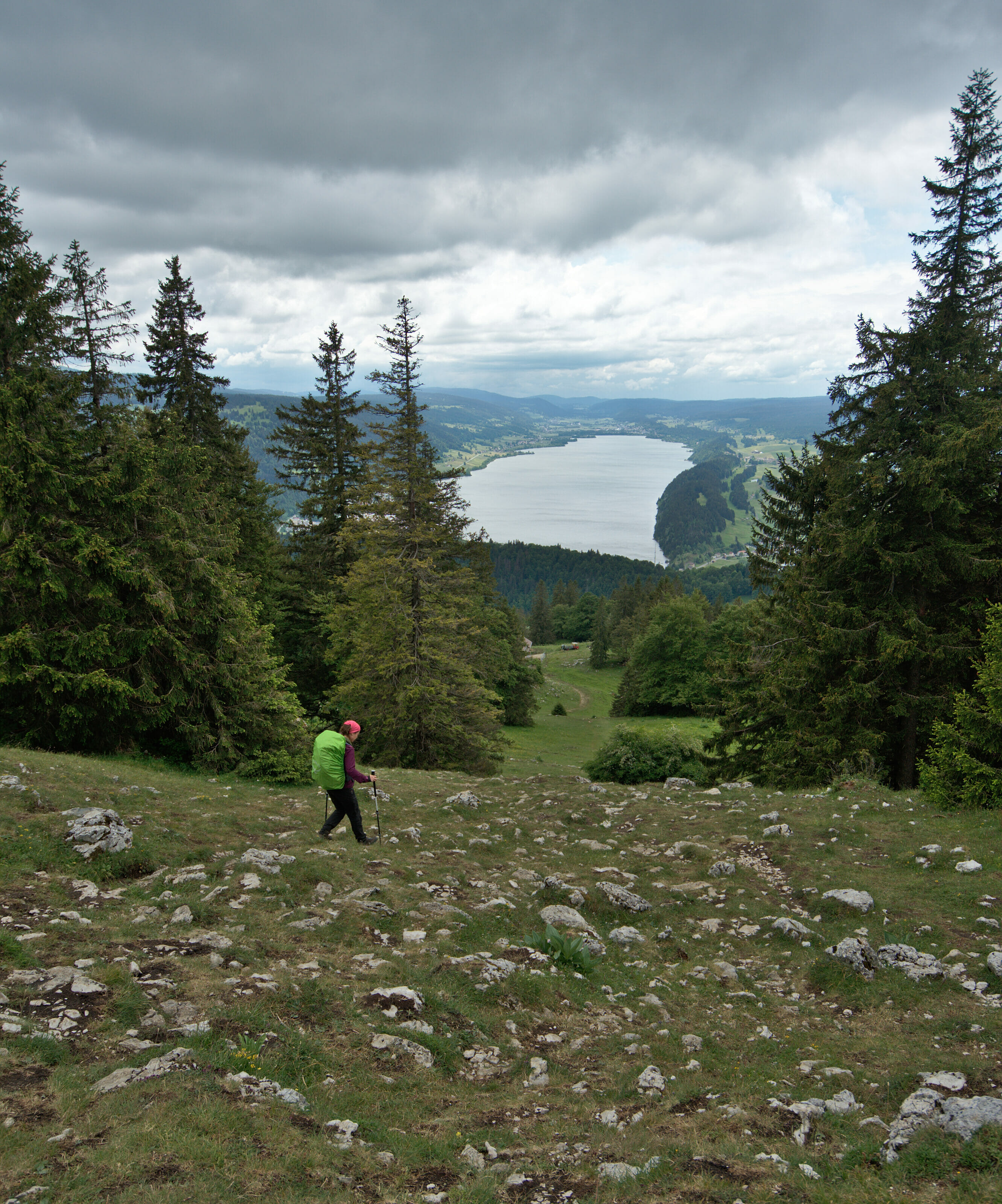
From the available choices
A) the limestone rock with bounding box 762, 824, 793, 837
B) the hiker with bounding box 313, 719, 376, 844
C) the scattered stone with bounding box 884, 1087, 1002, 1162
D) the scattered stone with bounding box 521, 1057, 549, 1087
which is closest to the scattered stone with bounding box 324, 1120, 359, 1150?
the scattered stone with bounding box 521, 1057, 549, 1087

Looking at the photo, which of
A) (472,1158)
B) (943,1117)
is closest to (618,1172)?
(472,1158)

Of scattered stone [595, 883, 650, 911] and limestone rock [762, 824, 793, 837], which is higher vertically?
limestone rock [762, 824, 793, 837]

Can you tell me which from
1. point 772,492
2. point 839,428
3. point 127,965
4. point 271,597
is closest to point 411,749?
point 271,597

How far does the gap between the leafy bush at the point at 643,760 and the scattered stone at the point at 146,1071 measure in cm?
2013

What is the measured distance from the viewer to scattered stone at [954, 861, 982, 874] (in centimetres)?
969

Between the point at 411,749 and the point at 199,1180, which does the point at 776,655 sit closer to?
the point at 411,749

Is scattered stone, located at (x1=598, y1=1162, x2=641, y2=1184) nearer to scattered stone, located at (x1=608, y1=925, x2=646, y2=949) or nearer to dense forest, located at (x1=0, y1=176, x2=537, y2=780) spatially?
scattered stone, located at (x1=608, y1=925, x2=646, y2=949)

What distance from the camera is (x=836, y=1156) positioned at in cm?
477

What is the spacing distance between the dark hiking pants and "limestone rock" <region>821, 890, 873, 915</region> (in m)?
7.39

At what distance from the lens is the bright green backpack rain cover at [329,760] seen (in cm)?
1009

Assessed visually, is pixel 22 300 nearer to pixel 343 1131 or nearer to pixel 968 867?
pixel 343 1131

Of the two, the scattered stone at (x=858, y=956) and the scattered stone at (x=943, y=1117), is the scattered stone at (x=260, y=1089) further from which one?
the scattered stone at (x=858, y=956)

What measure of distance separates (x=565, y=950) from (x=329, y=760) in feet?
15.0

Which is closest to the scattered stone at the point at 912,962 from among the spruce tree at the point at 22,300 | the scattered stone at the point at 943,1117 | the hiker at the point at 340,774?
the scattered stone at the point at 943,1117
